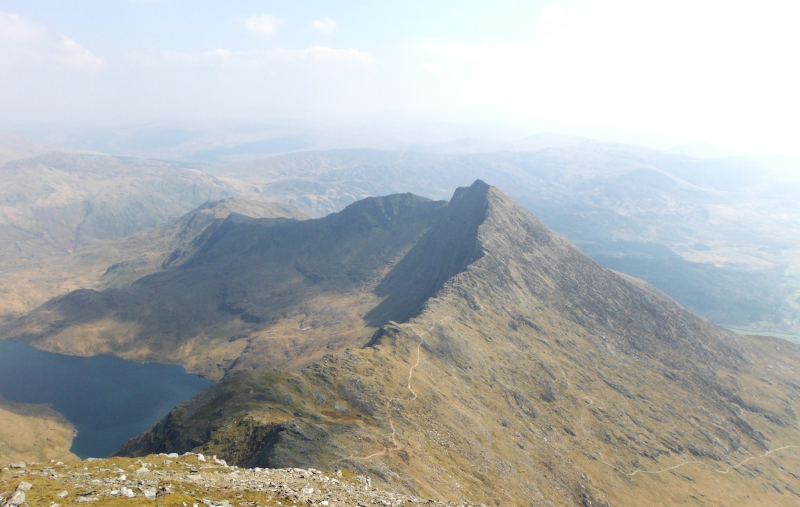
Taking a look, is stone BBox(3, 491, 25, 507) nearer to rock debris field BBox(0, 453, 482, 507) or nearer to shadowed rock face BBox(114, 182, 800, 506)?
rock debris field BBox(0, 453, 482, 507)

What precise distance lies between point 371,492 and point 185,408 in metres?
68.8

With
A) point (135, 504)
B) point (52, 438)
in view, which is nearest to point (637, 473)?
point (135, 504)

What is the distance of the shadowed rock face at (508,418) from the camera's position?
91.3 metres

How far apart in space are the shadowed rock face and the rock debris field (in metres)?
20.6

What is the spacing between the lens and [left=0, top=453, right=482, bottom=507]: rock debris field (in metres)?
36.0

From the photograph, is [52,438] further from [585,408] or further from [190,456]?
[585,408]

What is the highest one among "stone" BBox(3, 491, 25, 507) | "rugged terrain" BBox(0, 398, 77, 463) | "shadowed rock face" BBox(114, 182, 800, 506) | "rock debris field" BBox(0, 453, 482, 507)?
"stone" BBox(3, 491, 25, 507)

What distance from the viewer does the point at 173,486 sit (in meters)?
43.2

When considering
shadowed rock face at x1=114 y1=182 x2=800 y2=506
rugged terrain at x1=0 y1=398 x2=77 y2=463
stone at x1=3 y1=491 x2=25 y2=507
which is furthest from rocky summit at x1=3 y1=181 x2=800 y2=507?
rugged terrain at x1=0 y1=398 x2=77 y2=463

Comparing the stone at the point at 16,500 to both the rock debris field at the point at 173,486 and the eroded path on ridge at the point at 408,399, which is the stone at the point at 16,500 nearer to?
the rock debris field at the point at 173,486

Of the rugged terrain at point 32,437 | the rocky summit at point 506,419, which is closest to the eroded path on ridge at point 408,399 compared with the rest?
the rocky summit at point 506,419

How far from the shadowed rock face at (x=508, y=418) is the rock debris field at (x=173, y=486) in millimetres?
20585

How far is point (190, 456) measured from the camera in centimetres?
6619

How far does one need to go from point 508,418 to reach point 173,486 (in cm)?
11435
